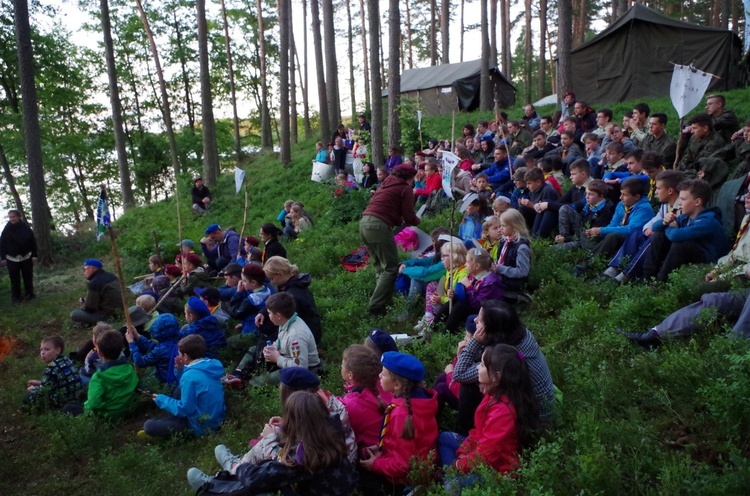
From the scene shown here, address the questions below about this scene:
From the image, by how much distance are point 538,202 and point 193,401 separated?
546 centimetres

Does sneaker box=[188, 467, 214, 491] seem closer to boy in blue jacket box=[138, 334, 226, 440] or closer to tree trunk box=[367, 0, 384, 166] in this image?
boy in blue jacket box=[138, 334, 226, 440]

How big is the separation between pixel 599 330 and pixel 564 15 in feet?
39.6

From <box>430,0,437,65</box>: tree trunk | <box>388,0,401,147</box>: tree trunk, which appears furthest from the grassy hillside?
<box>430,0,437,65</box>: tree trunk

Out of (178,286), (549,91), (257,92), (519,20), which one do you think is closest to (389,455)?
(178,286)

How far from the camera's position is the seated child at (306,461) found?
3695 mm

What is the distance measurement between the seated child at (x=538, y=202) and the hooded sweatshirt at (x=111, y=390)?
5.72 metres

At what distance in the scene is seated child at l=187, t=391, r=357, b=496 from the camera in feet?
12.1

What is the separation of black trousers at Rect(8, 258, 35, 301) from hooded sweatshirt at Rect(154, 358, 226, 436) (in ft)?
26.3

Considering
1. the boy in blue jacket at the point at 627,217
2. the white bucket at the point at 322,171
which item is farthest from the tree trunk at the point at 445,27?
the boy in blue jacket at the point at 627,217

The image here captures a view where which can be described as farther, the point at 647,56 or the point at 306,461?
the point at 647,56

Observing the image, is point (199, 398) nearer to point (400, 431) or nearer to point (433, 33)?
point (400, 431)

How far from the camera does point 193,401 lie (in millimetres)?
5492

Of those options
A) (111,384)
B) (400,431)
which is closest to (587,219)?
(400,431)

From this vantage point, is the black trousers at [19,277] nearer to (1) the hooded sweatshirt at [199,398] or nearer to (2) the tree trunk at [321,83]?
(1) the hooded sweatshirt at [199,398]
